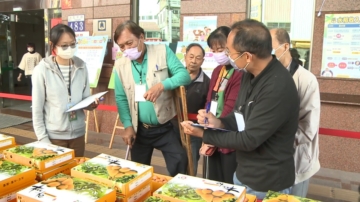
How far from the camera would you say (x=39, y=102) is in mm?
1954

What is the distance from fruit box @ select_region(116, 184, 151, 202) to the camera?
106 centimetres

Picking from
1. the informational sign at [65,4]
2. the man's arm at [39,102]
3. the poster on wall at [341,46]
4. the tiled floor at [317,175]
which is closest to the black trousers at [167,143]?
the man's arm at [39,102]

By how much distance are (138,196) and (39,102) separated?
3.84ft

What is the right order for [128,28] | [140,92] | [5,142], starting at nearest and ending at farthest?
[5,142] < [128,28] < [140,92]

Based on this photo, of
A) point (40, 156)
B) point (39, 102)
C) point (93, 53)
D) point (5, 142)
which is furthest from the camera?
point (93, 53)

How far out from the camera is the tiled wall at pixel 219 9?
4.36 meters

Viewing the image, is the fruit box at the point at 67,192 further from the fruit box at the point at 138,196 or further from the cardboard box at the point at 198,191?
the cardboard box at the point at 198,191

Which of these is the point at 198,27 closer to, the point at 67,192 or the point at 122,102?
the point at 122,102

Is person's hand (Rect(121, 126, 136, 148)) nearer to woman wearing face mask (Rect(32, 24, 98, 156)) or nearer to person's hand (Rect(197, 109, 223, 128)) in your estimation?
woman wearing face mask (Rect(32, 24, 98, 156))

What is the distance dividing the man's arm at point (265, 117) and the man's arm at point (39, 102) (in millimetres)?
1306

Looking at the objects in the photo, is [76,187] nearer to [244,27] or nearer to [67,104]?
[244,27]

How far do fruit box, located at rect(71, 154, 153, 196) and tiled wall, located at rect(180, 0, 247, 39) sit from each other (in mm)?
3610

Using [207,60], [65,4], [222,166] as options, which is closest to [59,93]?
[222,166]

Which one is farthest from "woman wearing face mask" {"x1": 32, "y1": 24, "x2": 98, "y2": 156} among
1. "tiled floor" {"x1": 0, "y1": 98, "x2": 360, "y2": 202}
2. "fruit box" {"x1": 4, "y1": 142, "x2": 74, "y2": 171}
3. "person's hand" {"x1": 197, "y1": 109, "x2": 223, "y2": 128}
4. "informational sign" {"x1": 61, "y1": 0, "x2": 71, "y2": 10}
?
"informational sign" {"x1": 61, "y1": 0, "x2": 71, "y2": 10}
